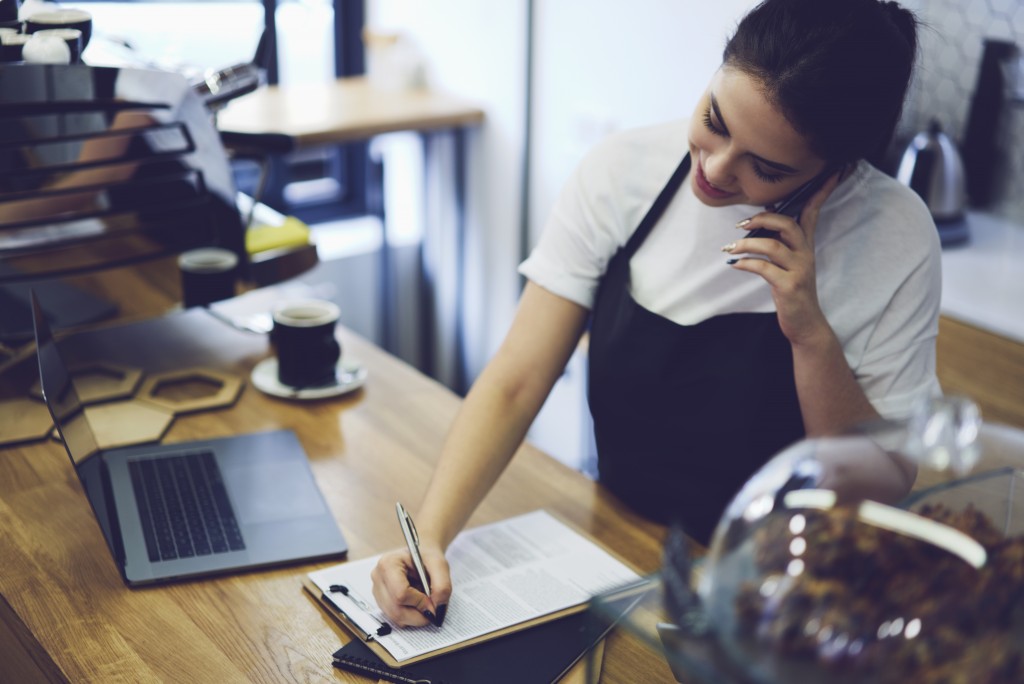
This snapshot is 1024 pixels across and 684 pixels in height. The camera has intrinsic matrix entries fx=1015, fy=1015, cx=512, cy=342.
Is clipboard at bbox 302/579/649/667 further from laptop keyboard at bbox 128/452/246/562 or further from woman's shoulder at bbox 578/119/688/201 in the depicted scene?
woman's shoulder at bbox 578/119/688/201

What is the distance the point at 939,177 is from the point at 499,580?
54.1 inches

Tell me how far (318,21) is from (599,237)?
2.17 m

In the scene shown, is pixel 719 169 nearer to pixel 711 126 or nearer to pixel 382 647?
pixel 711 126

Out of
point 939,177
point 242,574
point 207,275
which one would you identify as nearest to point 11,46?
point 207,275

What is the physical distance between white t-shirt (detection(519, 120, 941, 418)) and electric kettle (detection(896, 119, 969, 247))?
845mm

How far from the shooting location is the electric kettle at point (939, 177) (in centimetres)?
198

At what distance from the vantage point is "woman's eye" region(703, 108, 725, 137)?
108 centimetres

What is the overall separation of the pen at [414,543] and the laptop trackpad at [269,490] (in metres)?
0.16

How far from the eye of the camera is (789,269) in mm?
1097

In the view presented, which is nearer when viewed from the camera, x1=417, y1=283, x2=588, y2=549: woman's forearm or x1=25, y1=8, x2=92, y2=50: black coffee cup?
x1=417, y1=283, x2=588, y2=549: woman's forearm

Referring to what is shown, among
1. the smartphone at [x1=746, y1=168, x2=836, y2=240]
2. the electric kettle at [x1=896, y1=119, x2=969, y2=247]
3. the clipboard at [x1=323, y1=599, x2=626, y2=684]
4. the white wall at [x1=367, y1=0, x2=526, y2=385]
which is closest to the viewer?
the clipboard at [x1=323, y1=599, x2=626, y2=684]

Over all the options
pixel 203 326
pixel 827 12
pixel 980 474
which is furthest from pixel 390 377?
pixel 980 474

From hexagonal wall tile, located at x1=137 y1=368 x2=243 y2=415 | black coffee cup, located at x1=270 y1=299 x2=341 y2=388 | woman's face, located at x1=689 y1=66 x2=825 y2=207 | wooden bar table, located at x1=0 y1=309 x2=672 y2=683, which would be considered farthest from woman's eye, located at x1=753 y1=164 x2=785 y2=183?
hexagonal wall tile, located at x1=137 y1=368 x2=243 y2=415

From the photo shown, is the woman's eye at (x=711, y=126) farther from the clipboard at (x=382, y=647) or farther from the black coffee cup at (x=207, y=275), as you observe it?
the black coffee cup at (x=207, y=275)
